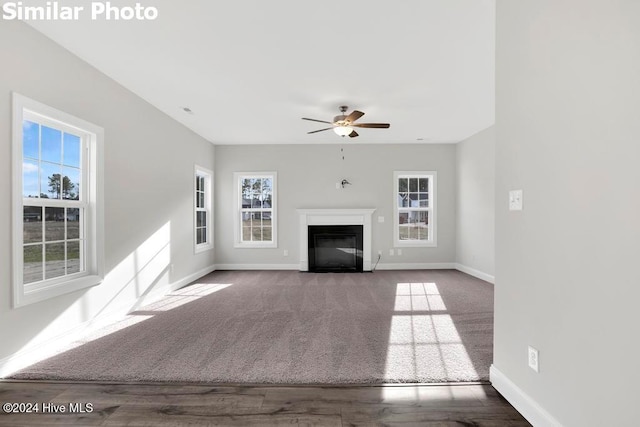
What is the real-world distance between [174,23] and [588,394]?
3.53 m

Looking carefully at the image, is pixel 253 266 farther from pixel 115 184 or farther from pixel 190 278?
pixel 115 184

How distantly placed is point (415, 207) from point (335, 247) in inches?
77.3

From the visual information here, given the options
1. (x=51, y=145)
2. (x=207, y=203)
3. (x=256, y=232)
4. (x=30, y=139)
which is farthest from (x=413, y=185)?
(x=30, y=139)

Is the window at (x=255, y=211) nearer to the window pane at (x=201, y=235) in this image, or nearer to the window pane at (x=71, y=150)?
the window pane at (x=201, y=235)

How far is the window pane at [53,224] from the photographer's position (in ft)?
9.45

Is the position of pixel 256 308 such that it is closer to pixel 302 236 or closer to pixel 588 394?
pixel 302 236

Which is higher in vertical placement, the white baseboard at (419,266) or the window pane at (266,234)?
the window pane at (266,234)

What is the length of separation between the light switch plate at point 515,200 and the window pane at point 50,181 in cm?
381

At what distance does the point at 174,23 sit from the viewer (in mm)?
2525

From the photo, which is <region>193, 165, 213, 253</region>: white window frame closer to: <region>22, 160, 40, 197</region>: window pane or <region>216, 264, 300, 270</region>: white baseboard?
<region>216, 264, 300, 270</region>: white baseboard

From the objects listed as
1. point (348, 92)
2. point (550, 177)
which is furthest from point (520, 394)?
point (348, 92)

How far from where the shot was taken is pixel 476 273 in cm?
588

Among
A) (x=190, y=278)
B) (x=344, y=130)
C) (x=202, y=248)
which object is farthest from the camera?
(x=202, y=248)

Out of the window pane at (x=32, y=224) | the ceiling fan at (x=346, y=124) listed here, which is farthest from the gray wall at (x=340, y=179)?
the window pane at (x=32, y=224)
